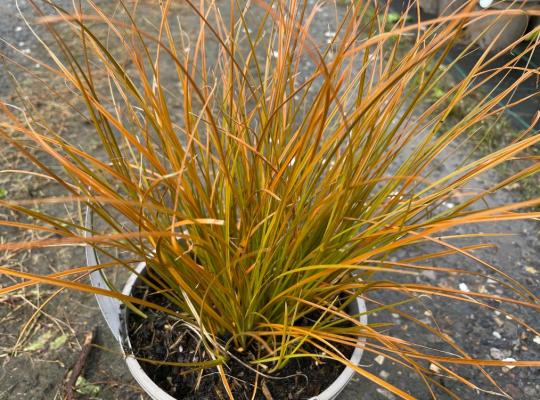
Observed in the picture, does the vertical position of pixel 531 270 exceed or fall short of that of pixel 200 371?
it exceeds it

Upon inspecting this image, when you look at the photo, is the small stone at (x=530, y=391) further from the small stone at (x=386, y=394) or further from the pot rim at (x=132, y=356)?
the pot rim at (x=132, y=356)

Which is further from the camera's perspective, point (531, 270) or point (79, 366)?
point (531, 270)

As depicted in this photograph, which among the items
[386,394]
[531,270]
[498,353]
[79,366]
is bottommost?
[79,366]

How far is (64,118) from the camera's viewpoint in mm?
1485

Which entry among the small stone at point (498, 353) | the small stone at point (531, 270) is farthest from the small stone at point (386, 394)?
the small stone at point (531, 270)

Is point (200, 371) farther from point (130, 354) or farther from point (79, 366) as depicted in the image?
point (79, 366)

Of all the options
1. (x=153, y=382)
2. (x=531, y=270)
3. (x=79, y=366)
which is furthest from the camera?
(x=531, y=270)

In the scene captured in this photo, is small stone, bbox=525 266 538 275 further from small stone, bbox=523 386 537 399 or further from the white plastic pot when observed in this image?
the white plastic pot

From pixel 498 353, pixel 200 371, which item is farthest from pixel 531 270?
pixel 200 371

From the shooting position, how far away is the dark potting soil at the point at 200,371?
2.22 feet

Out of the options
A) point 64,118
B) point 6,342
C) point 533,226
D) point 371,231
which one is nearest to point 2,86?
point 64,118

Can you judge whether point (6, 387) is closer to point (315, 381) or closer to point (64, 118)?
point (315, 381)

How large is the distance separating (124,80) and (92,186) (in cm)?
13

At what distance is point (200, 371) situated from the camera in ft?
2.19
